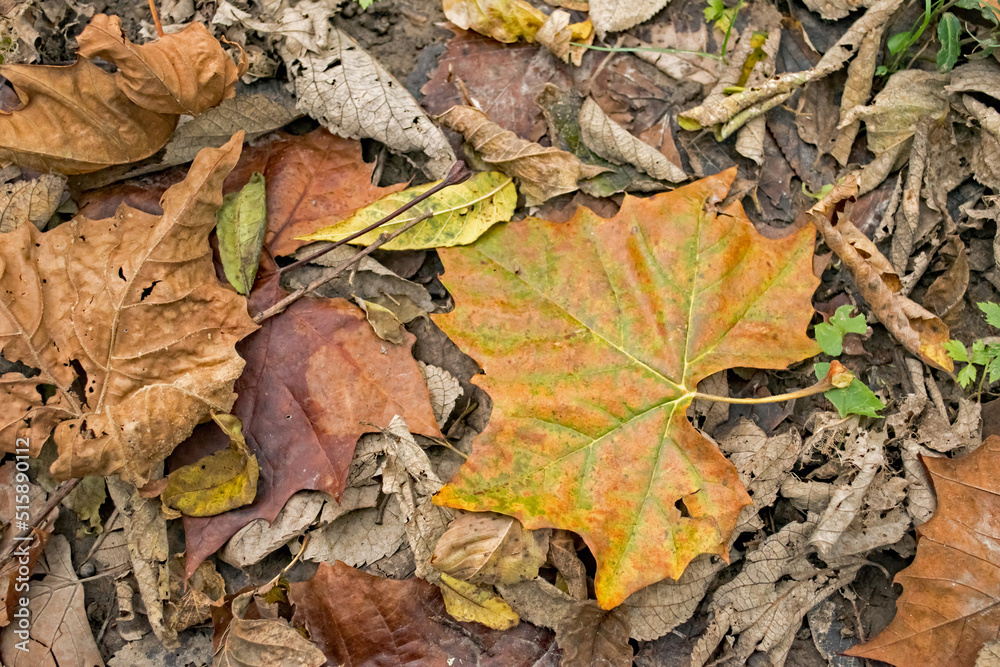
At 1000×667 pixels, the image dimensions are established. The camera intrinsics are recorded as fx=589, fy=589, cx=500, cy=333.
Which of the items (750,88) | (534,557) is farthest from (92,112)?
(750,88)

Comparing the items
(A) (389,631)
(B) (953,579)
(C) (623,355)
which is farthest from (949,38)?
(A) (389,631)

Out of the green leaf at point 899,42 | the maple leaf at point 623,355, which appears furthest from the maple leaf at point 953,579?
the green leaf at point 899,42

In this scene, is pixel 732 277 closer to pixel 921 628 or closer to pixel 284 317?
pixel 921 628

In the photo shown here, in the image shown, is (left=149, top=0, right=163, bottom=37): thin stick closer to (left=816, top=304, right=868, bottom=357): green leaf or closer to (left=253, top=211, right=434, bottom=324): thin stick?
(left=253, top=211, right=434, bottom=324): thin stick

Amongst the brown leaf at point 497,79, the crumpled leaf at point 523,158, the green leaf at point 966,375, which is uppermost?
the brown leaf at point 497,79

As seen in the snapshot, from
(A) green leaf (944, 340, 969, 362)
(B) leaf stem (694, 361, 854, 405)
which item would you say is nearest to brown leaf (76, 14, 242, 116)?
(B) leaf stem (694, 361, 854, 405)

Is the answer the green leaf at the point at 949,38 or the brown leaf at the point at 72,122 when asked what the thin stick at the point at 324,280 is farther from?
the green leaf at the point at 949,38
